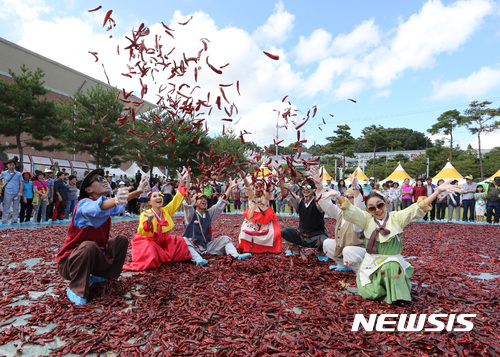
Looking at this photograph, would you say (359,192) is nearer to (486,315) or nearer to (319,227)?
(319,227)

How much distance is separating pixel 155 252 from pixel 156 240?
0.76 feet

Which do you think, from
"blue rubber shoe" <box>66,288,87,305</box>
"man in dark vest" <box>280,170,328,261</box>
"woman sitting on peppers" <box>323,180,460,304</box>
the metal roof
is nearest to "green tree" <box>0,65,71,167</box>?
the metal roof

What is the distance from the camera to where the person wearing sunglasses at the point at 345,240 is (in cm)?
479

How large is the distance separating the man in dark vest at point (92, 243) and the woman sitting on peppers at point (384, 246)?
3133 millimetres

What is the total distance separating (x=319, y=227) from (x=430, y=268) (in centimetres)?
223

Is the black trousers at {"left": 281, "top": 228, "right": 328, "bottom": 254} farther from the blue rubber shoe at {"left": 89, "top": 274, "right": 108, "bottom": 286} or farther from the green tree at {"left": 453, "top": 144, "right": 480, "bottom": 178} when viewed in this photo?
the green tree at {"left": 453, "top": 144, "right": 480, "bottom": 178}

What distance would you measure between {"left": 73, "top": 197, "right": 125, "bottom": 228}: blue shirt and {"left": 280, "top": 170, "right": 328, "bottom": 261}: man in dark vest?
11.2ft

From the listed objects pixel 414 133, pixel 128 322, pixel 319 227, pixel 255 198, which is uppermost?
pixel 414 133

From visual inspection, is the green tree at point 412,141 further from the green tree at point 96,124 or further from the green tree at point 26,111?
the green tree at point 26,111

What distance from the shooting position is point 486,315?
140 inches

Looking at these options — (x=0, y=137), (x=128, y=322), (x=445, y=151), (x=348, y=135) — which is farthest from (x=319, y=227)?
(x=445, y=151)

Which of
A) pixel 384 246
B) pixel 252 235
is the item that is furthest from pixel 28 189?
pixel 384 246

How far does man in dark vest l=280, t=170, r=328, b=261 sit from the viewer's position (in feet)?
20.7

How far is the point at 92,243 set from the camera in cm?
405
